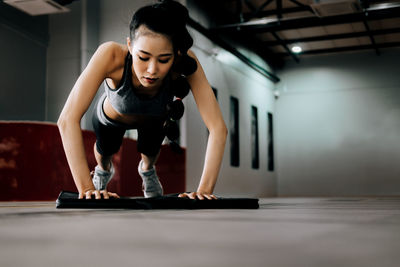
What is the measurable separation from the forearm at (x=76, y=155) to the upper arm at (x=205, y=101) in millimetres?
586

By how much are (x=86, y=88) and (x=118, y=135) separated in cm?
75

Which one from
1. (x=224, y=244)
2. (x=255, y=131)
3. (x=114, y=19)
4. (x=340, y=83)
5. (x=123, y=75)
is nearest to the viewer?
(x=224, y=244)

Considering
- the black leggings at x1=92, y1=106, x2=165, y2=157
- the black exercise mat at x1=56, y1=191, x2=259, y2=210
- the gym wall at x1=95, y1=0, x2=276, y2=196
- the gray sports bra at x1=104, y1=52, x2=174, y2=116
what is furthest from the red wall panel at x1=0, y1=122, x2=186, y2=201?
the black exercise mat at x1=56, y1=191, x2=259, y2=210

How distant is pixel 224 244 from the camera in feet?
2.45

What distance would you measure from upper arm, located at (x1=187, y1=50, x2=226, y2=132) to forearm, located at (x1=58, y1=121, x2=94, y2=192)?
586mm

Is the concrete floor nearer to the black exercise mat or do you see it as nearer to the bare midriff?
the black exercise mat

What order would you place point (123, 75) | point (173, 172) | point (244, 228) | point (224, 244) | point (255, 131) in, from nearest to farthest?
point (224, 244)
point (244, 228)
point (123, 75)
point (173, 172)
point (255, 131)

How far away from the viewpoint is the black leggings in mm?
2602

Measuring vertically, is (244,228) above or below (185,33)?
below

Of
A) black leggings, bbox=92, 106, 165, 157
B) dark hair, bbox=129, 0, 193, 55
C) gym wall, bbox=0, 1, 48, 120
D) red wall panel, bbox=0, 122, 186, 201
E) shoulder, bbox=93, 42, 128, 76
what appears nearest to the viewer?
dark hair, bbox=129, 0, 193, 55

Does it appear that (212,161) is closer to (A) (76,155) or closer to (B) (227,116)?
(A) (76,155)

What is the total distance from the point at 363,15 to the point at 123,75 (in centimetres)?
679

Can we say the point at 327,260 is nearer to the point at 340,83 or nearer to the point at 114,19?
the point at 114,19

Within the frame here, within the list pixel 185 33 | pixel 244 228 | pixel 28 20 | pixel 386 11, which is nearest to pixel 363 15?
pixel 386 11
